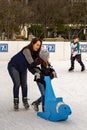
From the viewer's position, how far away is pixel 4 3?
45094 millimetres

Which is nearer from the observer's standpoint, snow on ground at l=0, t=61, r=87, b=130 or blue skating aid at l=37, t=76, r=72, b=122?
snow on ground at l=0, t=61, r=87, b=130

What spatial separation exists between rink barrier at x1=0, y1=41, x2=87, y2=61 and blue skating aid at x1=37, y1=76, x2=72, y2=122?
16.7 metres

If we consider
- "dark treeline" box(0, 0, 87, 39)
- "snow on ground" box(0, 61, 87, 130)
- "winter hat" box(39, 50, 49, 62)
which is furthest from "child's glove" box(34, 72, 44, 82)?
"dark treeline" box(0, 0, 87, 39)

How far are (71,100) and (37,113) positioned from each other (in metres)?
1.95

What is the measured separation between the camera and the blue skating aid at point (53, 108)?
7.44 m

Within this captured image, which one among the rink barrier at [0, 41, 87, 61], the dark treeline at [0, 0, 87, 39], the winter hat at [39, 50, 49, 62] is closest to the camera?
the winter hat at [39, 50, 49, 62]

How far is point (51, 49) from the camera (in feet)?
81.6

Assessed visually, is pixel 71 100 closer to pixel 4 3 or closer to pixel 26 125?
pixel 26 125

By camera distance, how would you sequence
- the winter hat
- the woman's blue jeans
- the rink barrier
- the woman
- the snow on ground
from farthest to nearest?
the rink barrier, the woman's blue jeans, the woman, the winter hat, the snow on ground

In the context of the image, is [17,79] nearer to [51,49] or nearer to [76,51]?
[76,51]

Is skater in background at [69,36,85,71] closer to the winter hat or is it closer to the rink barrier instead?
the rink barrier

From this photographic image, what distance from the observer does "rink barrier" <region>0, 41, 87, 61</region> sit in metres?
24.5

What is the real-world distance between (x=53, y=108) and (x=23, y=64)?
117 centimetres

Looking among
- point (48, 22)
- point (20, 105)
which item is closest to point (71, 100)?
point (20, 105)
